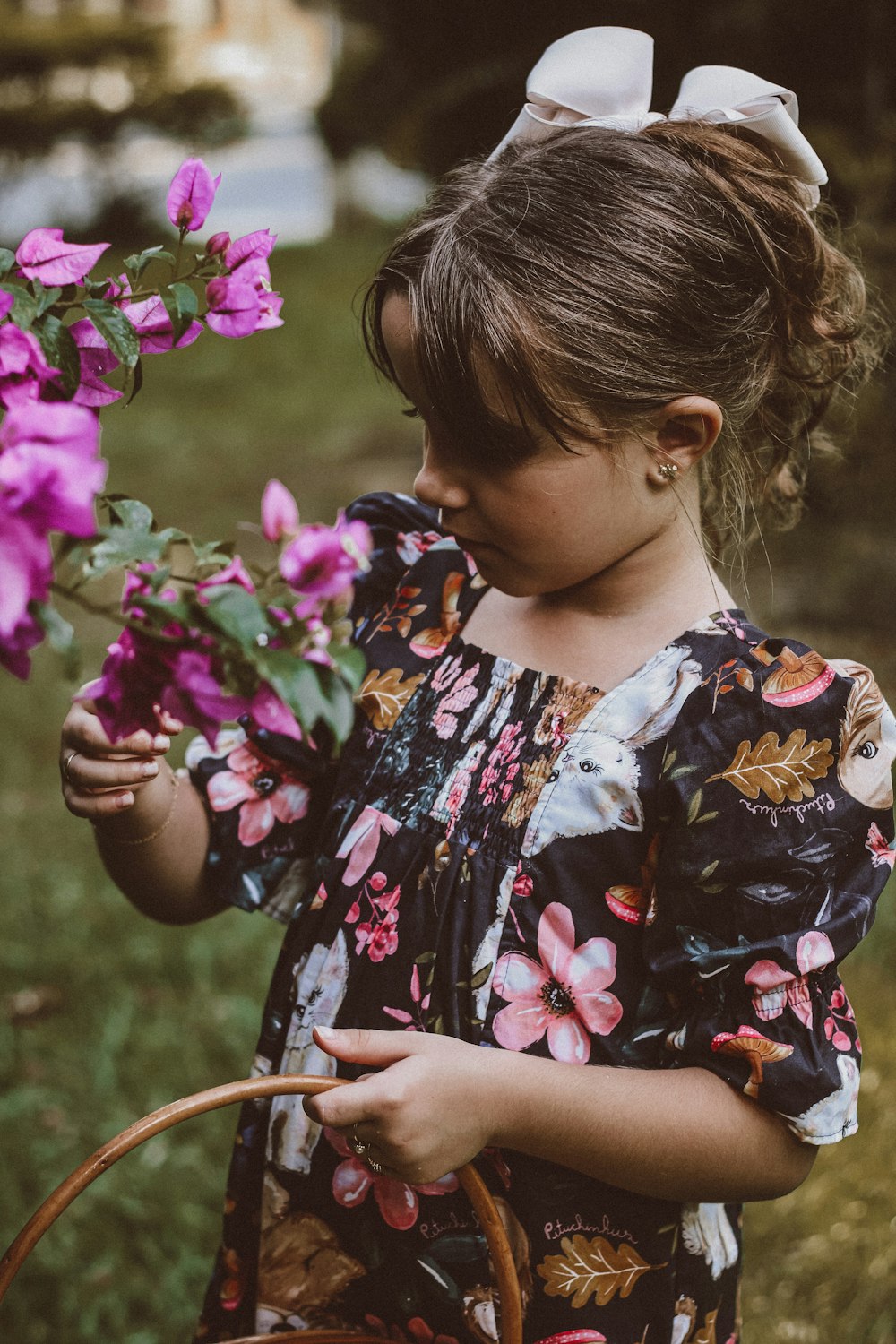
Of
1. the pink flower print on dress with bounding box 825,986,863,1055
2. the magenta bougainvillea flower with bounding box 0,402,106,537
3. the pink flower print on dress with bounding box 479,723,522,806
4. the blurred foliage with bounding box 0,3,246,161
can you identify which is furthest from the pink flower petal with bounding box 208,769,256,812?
the blurred foliage with bounding box 0,3,246,161

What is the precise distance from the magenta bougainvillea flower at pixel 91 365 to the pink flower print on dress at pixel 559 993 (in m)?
0.56

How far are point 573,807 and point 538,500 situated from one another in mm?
266

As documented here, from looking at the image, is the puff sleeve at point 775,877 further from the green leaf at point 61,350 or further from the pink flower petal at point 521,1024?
the green leaf at point 61,350

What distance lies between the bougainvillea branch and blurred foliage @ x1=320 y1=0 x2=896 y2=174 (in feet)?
9.30

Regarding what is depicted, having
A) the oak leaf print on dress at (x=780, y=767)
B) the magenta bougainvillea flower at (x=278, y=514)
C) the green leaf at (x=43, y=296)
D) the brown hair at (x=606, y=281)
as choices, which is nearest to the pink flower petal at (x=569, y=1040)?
the oak leaf print on dress at (x=780, y=767)

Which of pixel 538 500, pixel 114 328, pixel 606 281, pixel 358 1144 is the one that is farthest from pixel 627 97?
pixel 358 1144

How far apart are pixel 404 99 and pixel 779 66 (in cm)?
241

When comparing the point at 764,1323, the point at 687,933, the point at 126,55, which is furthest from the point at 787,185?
the point at 126,55

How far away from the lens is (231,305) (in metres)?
0.86

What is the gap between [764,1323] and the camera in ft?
5.81

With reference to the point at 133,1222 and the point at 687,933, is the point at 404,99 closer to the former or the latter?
the point at 133,1222

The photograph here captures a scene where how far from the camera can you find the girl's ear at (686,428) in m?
1.09

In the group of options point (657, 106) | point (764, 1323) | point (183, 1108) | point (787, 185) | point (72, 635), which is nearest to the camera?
point (72, 635)

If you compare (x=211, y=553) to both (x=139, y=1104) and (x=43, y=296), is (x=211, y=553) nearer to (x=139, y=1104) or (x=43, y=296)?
(x=43, y=296)
